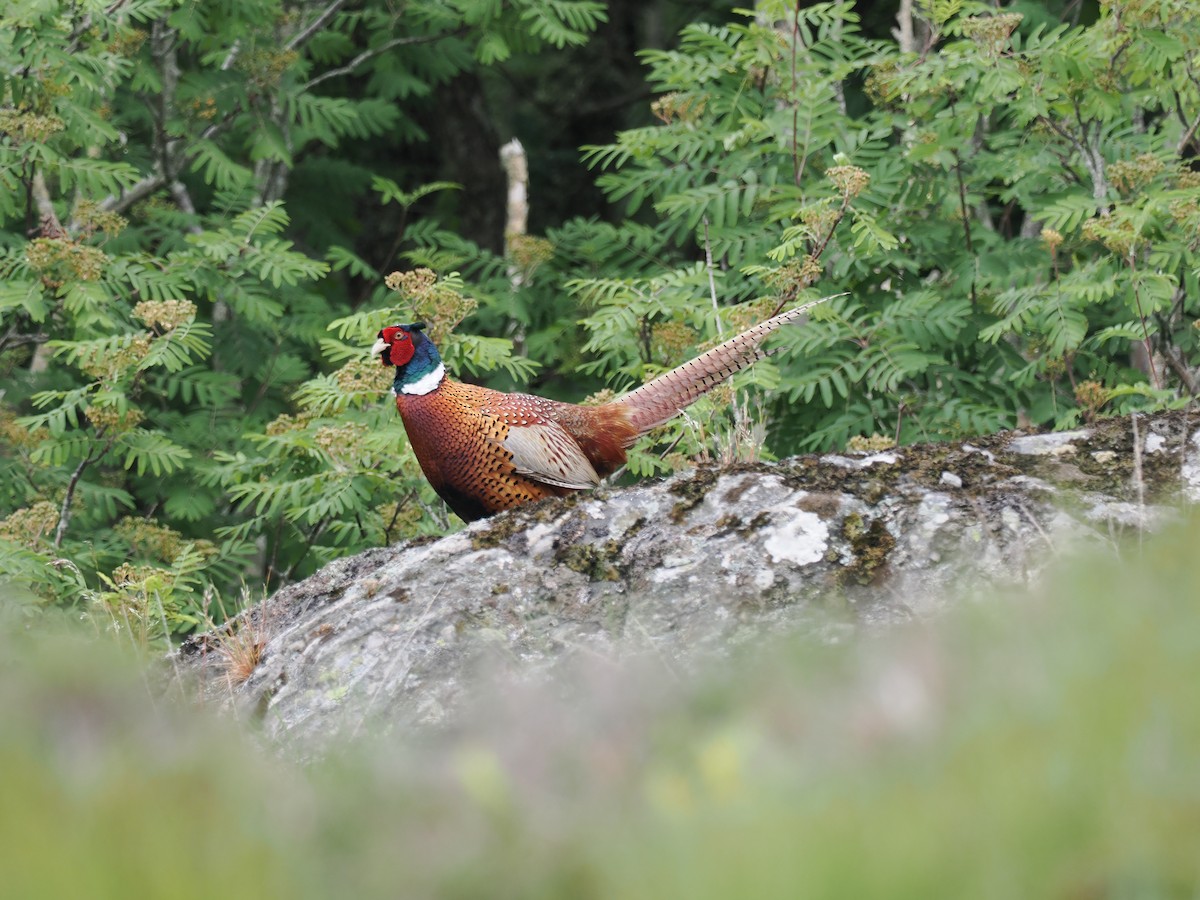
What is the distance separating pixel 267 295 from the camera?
31.3ft

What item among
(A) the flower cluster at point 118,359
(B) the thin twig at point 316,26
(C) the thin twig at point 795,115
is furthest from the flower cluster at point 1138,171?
(B) the thin twig at point 316,26

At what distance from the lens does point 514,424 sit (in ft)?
18.5

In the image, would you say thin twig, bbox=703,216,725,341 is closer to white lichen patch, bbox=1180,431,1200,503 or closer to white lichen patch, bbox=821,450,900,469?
white lichen patch, bbox=821,450,900,469

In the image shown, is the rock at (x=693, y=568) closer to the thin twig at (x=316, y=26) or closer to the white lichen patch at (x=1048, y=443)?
the white lichen patch at (x=1048, y=443)

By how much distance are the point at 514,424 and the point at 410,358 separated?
1.88 feet

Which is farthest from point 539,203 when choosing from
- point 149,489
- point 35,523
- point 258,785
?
point 258,785

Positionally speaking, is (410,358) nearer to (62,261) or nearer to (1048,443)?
(1048,443)

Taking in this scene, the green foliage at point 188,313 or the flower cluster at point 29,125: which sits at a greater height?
the flower cluster at point 29,125

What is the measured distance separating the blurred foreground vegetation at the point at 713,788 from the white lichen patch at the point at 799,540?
1.33 metres

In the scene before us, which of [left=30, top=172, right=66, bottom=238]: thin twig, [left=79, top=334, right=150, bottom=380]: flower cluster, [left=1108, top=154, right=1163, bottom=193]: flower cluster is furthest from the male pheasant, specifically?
[left=30, top=172, right=66, bottom=238]: thin twig

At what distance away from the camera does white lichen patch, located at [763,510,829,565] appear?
3.92 meters

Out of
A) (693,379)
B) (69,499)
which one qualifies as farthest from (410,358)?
(69,499)

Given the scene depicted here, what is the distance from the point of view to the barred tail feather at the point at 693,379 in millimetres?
5859

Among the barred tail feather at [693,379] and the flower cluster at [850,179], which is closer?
the barred tail feather at [693,379]
